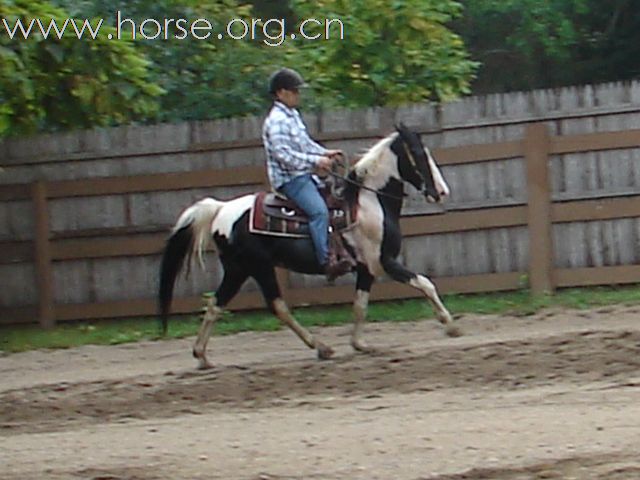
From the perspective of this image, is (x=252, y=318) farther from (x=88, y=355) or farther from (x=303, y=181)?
(x=303, y=181)

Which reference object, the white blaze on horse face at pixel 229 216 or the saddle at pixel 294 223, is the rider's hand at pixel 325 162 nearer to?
the saddle at pixel 294 223

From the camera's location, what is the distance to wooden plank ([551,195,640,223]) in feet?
46.6

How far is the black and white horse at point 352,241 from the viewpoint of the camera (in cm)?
1222

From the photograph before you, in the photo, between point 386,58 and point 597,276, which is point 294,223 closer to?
point 597,276

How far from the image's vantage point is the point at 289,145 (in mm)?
11812

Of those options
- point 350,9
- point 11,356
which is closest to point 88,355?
point 11,356

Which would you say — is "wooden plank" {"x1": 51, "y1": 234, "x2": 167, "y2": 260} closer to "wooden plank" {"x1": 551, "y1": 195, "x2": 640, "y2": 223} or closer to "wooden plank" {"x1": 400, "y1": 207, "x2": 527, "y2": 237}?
"wooden plank" {"x1": 400, "y1": 207, "x2": 527, "y2": 237}

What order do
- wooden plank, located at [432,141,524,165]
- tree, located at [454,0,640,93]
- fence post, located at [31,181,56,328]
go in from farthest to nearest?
tree, located at [454,0,640,93] < fence post, located at [31,181,56,328] < wooden plank, located at [432,141,524,165]

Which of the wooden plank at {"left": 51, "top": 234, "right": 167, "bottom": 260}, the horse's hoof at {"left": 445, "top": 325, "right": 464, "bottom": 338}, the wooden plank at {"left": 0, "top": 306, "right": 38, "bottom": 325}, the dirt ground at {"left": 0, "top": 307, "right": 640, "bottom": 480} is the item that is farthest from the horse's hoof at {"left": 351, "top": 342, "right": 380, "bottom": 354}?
the wooden plank at {"left": 0, "top": 306, "right": 38, "bottom": 325}

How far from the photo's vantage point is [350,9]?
16953mm

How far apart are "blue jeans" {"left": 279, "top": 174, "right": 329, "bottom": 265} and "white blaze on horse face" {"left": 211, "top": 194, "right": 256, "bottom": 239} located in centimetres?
49

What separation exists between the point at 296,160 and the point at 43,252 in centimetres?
480

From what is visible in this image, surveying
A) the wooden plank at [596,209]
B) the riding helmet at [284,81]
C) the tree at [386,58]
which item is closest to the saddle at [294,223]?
the riding helmet at [284,81]

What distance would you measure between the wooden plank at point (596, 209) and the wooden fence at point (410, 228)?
0.03 feet
